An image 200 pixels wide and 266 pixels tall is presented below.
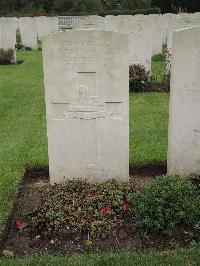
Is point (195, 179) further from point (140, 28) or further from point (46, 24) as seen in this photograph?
point (46, 24)

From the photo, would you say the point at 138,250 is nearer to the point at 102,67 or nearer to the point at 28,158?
the point at 102,67

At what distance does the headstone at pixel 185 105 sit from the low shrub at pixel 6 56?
12408 mm

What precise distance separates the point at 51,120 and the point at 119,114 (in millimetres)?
849

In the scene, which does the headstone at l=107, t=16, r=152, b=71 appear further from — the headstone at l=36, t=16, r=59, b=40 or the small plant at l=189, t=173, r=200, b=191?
the headstone at l=36, t=16, r=59, b=40

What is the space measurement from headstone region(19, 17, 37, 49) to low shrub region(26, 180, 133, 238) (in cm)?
1747

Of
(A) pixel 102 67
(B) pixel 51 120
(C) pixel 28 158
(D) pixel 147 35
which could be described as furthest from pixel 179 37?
(D) pixel 147 35

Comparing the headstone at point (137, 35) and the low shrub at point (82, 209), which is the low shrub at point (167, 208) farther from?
the headstone at point (137, 35)

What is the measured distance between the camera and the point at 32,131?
27.0 feet

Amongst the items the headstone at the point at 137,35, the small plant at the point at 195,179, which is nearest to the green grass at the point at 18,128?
the small plant at the point at 195,179

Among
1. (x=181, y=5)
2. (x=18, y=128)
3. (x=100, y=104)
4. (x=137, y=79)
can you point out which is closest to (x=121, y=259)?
(x=100, y=104)

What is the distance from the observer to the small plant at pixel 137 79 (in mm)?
11195

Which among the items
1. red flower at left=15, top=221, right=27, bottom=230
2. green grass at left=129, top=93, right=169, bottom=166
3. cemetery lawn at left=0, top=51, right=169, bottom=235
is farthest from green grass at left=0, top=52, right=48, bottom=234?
green grass at left=129, top=93, right=169, bottom=166

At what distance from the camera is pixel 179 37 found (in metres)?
5.27

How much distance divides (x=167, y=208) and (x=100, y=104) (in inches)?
59.5
